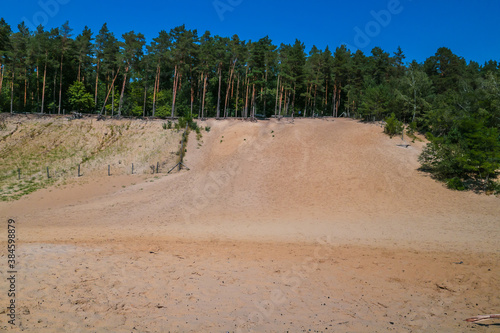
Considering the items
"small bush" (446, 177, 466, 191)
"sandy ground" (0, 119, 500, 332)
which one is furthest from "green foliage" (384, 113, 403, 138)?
"small bush" (446, 177, 466, 191)

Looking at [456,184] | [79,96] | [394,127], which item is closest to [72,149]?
[79,96]

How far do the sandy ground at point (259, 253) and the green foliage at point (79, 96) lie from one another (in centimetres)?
2848

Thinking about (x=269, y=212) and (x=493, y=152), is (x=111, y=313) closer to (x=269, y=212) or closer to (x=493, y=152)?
(x=269, y=212)

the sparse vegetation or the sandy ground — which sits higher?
the sparse vegetation

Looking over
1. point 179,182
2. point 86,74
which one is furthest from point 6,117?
point 179,182

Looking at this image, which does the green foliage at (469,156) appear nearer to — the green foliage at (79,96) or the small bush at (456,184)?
the small bush at (456,184)

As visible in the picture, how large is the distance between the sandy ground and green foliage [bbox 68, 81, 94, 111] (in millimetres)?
28482

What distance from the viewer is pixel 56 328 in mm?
5277

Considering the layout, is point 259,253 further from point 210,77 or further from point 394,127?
point 210,77

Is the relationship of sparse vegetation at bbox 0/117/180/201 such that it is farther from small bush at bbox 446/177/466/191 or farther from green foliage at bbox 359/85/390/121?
green foliage at bbox 359/85/390/121

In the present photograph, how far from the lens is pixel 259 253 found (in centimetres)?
1080

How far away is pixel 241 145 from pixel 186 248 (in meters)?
24.2

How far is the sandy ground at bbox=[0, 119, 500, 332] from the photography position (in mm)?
6203

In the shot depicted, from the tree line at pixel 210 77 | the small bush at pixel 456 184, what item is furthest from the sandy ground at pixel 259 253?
the tree line at pixel 210 77
